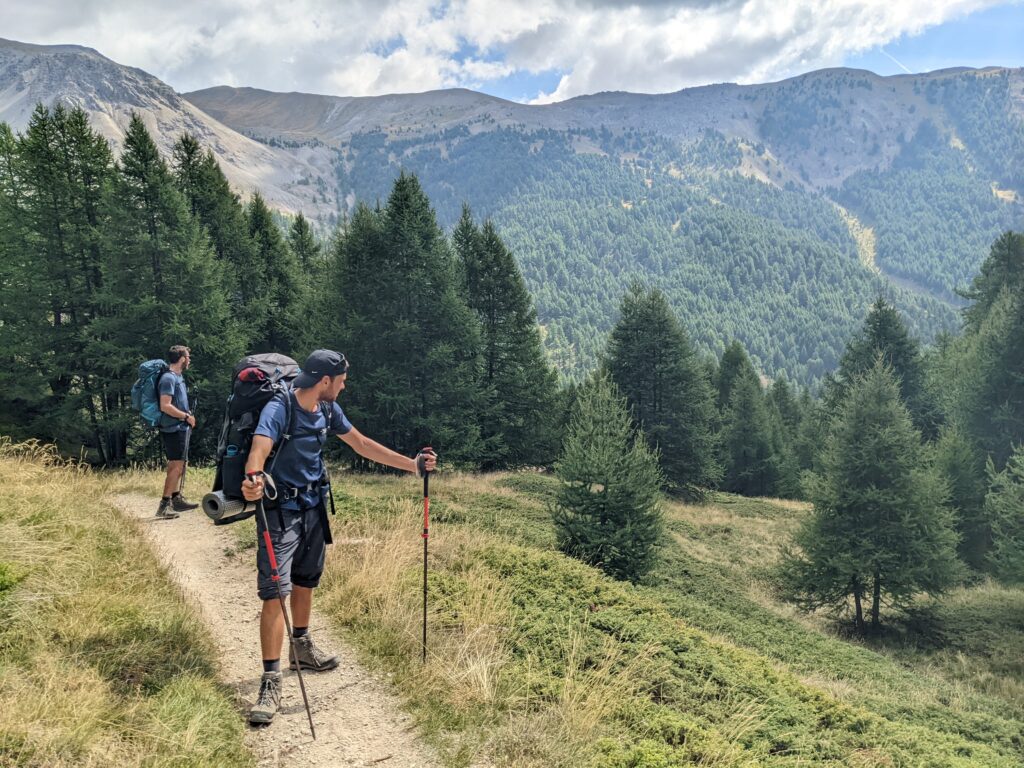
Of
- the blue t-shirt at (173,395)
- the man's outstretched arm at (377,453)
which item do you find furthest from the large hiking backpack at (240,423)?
the blue t-shirt at (173,395)

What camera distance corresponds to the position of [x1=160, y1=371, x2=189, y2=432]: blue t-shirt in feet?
32.3

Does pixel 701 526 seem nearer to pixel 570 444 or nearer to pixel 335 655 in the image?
pixel 570 444

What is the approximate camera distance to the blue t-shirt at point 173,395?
388 inches

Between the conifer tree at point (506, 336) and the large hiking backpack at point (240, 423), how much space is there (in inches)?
986

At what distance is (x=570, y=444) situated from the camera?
1491 centimetres

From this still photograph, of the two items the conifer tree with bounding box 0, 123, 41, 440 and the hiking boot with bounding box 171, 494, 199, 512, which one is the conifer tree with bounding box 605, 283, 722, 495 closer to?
the hiking boot with bounding box 171, 494, 199, 512

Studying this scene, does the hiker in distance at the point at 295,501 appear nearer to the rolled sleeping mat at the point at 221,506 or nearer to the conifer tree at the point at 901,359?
the rolled sleeping mat at the point at 221,506

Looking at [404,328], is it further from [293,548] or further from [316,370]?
[293,548]

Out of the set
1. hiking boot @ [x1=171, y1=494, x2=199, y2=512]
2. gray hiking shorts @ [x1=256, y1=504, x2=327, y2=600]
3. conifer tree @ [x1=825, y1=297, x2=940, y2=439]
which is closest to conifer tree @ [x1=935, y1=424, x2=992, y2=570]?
conifer tree @ [x1=825, y1=297, x2=940, y2=439]

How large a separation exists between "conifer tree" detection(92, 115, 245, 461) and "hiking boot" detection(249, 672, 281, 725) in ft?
60.1

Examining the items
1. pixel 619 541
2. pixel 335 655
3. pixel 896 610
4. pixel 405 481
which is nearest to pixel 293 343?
pixel 405 481

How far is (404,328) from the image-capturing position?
23.4m

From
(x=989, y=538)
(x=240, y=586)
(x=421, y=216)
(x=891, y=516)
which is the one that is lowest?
(x=989, y=538)

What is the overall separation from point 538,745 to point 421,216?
76.5ft
